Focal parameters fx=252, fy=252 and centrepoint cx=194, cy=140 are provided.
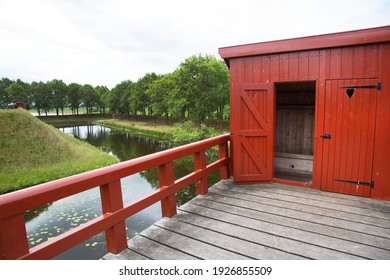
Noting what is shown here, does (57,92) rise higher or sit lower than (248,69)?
higher

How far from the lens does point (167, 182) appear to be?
357 cm

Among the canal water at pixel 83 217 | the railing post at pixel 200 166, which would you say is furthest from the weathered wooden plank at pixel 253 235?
the canal water at pixel 83 217

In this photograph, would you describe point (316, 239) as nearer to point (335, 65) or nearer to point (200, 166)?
point (200, 166)

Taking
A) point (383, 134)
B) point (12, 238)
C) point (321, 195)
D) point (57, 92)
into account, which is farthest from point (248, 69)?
point (57, 92)

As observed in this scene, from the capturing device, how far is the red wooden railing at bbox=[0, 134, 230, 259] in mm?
1861

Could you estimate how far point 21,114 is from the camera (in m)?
26.2

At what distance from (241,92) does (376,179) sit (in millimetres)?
2748

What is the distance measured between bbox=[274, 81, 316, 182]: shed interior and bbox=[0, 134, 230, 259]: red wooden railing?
128 inches

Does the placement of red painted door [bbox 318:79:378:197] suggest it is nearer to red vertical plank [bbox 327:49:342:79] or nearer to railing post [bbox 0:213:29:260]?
red vertical plank [bbox 327:49:342:79]

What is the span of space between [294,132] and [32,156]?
63.2 ft

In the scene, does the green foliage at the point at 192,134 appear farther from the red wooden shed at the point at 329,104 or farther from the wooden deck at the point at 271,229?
the wooden deck at the point at 271,229

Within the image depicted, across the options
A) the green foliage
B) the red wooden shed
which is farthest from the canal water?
the green foliage
